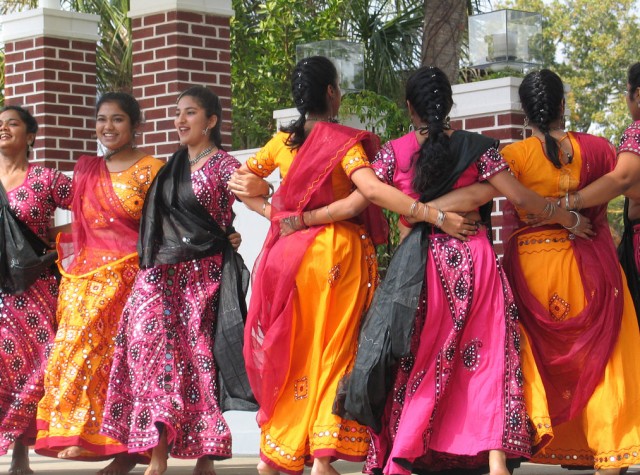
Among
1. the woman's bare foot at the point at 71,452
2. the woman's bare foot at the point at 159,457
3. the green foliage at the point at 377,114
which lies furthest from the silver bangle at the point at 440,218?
the green foliage at the point at 377,114

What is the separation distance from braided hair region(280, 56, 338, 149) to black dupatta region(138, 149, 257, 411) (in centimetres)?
73

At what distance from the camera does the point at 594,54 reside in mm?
37188

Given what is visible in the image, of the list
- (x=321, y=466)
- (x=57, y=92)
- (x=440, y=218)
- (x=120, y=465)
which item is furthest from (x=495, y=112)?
(x=57, y=92)

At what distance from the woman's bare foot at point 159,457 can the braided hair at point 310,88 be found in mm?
1584

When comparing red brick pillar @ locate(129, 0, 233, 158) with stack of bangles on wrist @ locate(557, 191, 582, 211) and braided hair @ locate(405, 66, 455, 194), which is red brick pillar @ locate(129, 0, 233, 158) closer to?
braided hair @ locate(405, 66, 455, 194)

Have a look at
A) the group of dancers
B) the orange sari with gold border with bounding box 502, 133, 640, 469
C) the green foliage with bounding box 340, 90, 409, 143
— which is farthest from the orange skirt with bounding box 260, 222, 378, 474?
the green foliage with bounding box 340, 90, 409, 143

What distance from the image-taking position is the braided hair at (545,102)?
569 cm

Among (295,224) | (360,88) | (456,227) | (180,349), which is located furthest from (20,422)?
(360,88)

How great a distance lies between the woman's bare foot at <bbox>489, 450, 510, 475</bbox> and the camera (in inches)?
204

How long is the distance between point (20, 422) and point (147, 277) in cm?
113

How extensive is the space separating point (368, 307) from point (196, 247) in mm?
1038

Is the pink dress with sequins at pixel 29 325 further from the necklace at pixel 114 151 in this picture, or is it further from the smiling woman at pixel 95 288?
the necklace at pixel 114 151

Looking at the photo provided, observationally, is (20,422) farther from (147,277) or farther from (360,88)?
(360,88)

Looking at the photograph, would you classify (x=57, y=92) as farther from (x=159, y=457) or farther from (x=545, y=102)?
(x=545, y=102)
